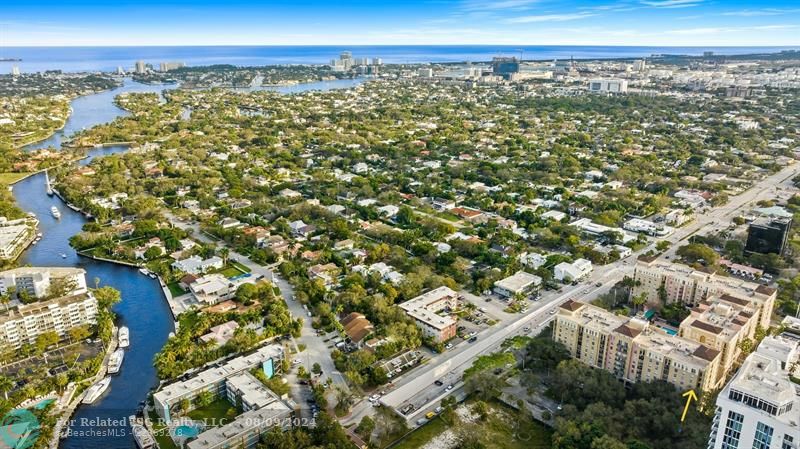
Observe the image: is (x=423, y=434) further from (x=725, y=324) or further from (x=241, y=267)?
(x=241, y=267)

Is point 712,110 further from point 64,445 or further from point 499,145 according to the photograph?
point 64,445

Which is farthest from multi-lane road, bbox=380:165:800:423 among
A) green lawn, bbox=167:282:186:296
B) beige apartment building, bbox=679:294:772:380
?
green lawn, bbox=167:282:186:296

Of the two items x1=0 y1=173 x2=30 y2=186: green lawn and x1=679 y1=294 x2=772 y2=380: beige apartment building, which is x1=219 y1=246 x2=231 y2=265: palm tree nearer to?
x1=679 y1=294 x2=772 y2=380: beige apartment building

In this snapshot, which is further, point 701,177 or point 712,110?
point 712,110

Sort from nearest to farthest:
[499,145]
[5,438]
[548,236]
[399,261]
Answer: [5,438] → [399,261] → [548,236] → [499,145]

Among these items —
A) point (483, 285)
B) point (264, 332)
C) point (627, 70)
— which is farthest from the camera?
point (627, 70)

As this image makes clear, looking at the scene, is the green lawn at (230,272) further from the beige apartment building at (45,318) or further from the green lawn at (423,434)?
the green lawn at (423,434)

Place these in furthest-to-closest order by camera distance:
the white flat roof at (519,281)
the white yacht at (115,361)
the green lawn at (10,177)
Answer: the green lawn at (10,177) → the white flat roof at (519,281) → the white yacht at (115,361)

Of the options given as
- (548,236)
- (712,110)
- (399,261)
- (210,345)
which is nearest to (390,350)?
(210,345)

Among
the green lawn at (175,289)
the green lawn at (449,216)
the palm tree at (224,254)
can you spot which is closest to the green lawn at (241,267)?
the palm tree at (224,254)
